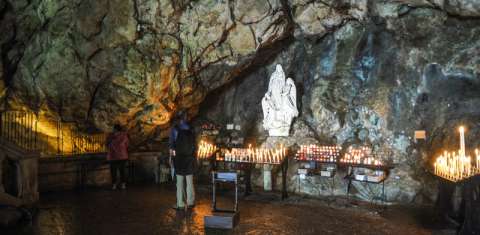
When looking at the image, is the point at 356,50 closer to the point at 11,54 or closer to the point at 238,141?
the point at 238,141

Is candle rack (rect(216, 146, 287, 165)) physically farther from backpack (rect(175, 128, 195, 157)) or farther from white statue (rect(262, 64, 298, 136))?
backpack (rect(175, 128, 195, 157))

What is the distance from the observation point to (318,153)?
1091 centimetres

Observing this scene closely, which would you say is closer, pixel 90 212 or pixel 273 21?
pixel 90 212

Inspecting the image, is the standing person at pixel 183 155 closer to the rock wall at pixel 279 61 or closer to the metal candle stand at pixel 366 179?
the rock wall at pixel 279 61

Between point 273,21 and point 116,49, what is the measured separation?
507cm

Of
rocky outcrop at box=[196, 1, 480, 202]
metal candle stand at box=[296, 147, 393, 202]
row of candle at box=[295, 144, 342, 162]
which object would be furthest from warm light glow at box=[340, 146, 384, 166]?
rocky outcrop at box=[196, 1, 480, 202]

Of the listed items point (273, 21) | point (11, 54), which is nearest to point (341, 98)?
point (273, 21)

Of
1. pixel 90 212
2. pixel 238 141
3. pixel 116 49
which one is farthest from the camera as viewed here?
pixel 238 141

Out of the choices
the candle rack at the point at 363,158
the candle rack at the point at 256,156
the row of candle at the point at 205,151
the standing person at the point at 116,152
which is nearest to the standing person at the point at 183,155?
the candle rack at the point at 256,156

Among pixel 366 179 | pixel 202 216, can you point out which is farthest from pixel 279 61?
pixel 202 216

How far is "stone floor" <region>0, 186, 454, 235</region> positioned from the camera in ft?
24.9

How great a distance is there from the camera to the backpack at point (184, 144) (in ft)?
28.8

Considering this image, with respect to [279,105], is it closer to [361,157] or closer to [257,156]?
[257,156]

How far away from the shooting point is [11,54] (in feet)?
41.7
